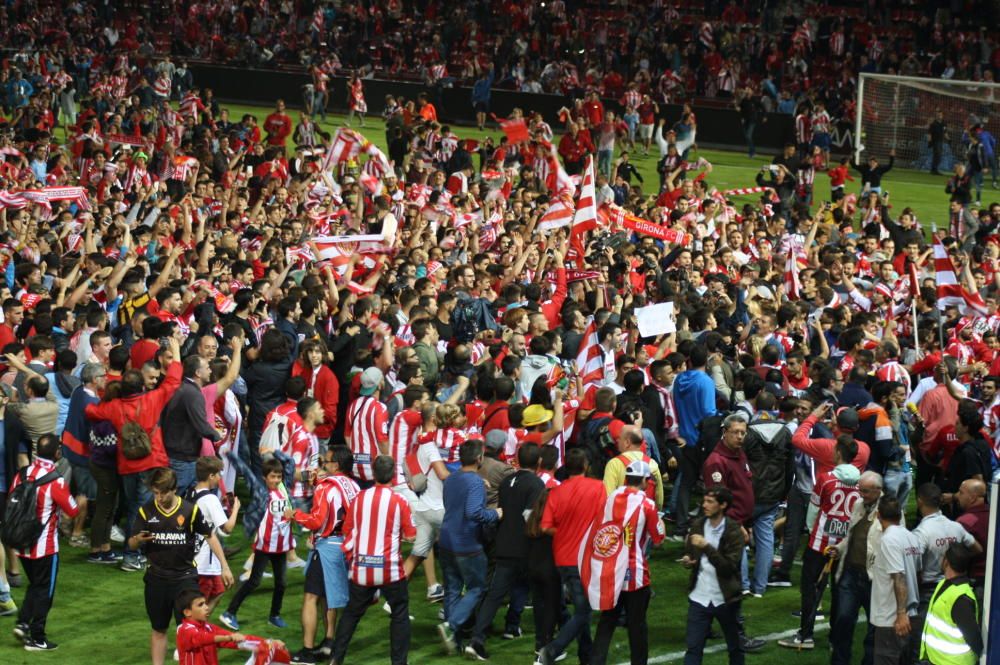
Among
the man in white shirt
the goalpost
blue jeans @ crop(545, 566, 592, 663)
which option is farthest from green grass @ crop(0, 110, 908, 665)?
the goalpost

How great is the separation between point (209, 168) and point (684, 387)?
14.9 meters

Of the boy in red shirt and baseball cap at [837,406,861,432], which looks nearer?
the boy in red shirt

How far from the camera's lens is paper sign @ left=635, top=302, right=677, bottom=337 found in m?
14.2

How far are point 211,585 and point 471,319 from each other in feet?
19.4

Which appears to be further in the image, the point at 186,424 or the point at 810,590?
the point at 186,424

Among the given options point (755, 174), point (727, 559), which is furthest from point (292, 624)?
point (755, 174)

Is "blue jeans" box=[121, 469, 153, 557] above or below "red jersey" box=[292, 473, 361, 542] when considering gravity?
below

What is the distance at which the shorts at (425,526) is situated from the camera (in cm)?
1136

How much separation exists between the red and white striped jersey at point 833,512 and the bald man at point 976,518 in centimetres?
83

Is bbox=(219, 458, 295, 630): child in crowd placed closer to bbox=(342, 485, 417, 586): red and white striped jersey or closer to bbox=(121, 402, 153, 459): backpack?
bbox=(342, 485, 417, 586): red and white striped jersey

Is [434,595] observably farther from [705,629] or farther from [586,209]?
[586,209]

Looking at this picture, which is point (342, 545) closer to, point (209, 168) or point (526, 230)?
point (526, 230)

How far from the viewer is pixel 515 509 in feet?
35.0

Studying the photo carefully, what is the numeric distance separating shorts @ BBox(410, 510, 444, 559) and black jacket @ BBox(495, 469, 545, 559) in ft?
2.47
